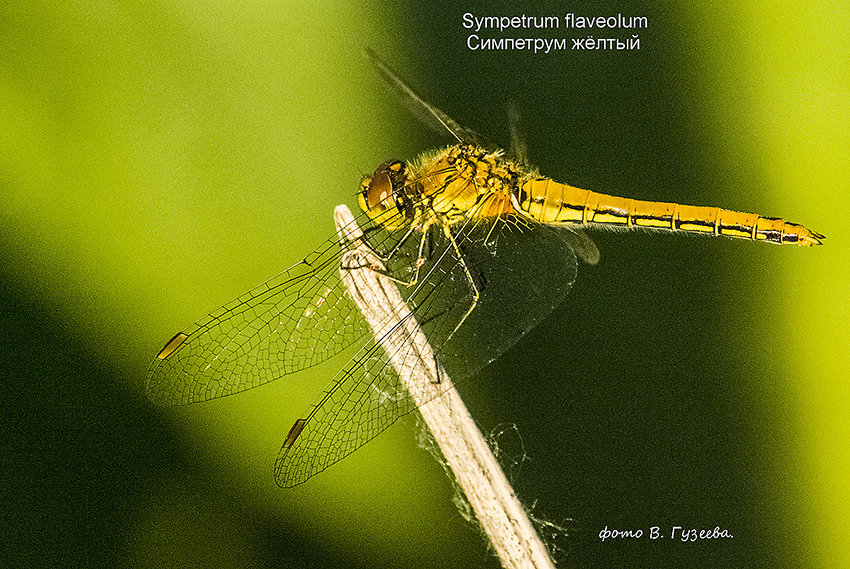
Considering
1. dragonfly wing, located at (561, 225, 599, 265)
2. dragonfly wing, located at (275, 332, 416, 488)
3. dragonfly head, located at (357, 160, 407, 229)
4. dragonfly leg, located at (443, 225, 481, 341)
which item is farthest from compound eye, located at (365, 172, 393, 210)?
dragonfly wing, located at (561, 225, 599, 265)

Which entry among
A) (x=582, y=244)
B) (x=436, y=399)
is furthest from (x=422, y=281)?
(x=582, y=244)

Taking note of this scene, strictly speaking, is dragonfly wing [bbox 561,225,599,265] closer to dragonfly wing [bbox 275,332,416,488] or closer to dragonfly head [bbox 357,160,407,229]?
dragonfly head [bbox 357,160,407,229]

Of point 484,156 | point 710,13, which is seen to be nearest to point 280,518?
point 484,156

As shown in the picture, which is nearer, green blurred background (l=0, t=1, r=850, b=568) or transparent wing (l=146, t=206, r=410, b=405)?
transparent wing (l=146, t=206, r=410, b=405)

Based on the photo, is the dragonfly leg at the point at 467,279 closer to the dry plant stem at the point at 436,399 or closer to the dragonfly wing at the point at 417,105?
the dry plant stem at the point at 436,399

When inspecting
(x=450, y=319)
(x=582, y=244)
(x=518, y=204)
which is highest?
(x=518, y=204)

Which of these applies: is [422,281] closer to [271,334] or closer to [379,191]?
[379,191]
